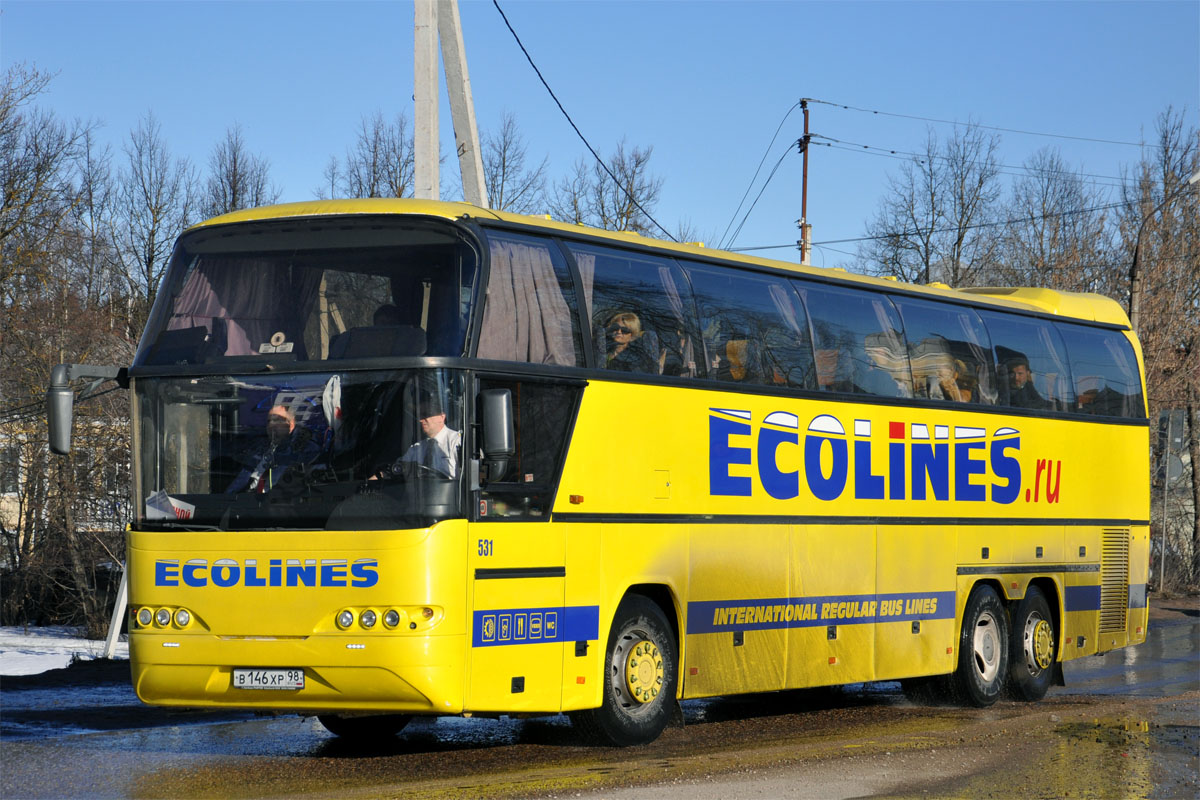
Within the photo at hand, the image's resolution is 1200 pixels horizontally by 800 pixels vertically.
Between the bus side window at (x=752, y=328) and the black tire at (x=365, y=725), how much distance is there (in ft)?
12.2

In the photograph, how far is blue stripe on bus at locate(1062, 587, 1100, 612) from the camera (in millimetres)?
16688

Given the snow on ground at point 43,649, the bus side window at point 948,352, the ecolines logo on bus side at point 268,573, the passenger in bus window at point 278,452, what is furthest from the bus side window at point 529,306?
the snow on ground at point 43,649

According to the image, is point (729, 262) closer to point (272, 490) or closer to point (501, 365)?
point (501, 365)

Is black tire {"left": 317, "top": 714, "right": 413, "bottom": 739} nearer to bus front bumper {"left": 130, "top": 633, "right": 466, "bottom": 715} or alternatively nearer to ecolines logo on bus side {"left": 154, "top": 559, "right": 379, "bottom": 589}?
bus front bumper {"left": 130, "top": 633, "right": 466, "bottom": 715}

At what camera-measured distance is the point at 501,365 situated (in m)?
10.0

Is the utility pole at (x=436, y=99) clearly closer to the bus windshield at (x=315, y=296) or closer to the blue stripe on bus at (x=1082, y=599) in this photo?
the bus windshield at (x=315, y=296)

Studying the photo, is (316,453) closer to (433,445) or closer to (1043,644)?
(433,445)

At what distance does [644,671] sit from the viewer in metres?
11.3

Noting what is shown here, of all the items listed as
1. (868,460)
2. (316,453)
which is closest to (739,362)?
(868,460)

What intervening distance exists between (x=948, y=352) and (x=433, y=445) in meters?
7.14

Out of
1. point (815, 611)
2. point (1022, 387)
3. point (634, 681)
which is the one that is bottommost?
point (634, 681)

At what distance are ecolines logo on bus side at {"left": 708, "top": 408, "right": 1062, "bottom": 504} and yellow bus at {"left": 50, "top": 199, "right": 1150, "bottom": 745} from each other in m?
0.04

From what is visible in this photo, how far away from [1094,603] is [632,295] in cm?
829

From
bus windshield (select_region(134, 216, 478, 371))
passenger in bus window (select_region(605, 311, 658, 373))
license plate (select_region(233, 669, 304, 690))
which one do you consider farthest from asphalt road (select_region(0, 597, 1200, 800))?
passenger in bus window (select_region(605, 311, 658, 373))
